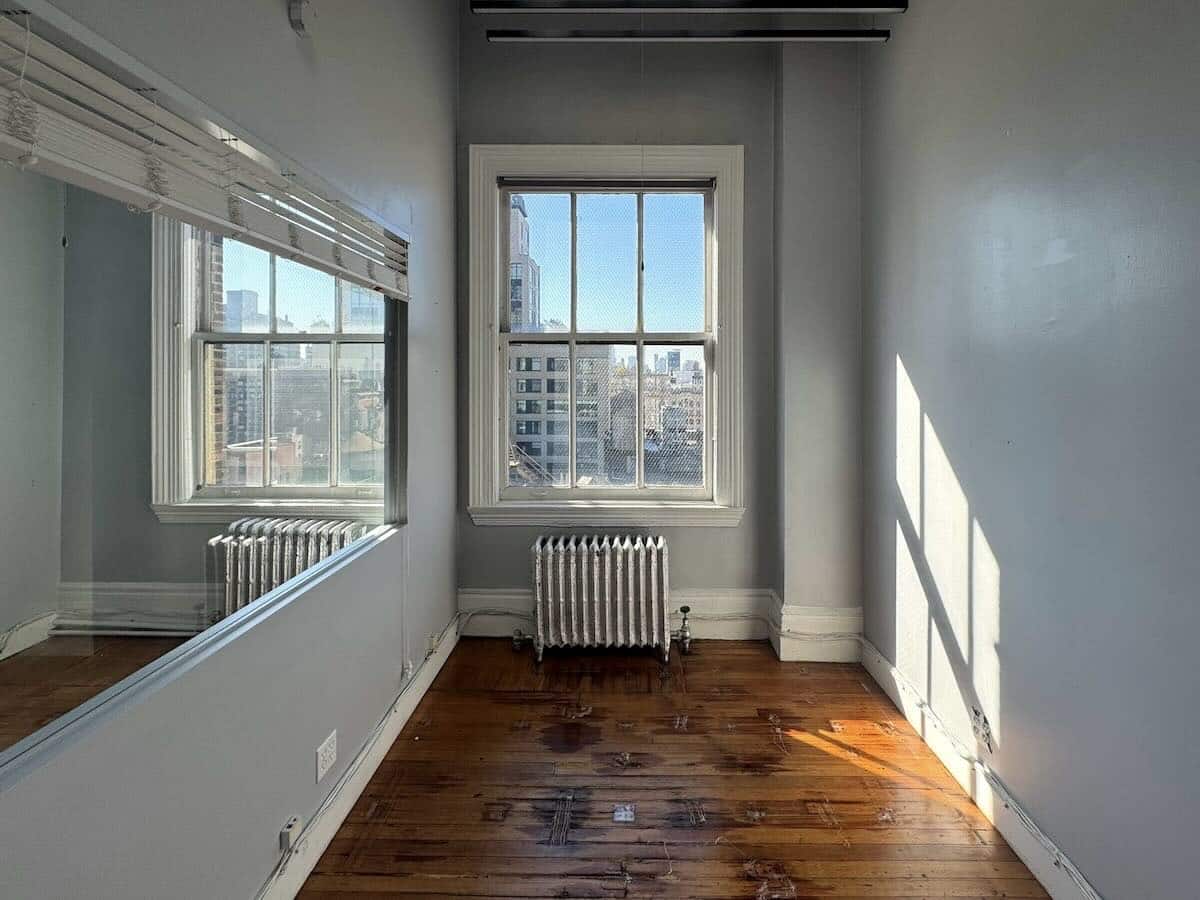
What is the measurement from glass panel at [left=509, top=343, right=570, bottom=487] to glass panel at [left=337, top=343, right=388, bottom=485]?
48.3 inches

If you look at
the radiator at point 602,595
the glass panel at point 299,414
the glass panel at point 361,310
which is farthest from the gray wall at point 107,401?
the radiator at point 602,595

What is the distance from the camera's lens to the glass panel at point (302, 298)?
6.46ft

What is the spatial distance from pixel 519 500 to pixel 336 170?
6.98 ft

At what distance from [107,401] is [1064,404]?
7.37ft

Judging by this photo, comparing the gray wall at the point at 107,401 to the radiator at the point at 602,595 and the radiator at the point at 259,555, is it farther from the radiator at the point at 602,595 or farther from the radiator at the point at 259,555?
the radiator at the point at 602,595

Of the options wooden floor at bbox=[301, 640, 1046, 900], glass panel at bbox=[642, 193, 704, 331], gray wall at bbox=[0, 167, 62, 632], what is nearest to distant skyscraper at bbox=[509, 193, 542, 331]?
glass panel at bbox=[642, 193, 704, 331]

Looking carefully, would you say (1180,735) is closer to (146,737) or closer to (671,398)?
(146,737)

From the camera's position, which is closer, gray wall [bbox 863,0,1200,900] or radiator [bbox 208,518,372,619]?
gray wall [bbox 863,0,1200,900]

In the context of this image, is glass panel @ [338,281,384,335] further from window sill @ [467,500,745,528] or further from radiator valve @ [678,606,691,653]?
radiator valve @ [678,606,691,653]

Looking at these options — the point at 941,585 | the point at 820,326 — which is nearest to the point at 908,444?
the point at 941,585

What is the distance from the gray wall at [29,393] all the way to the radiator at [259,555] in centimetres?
47

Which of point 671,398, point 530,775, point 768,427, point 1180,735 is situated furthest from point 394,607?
point 1180,735

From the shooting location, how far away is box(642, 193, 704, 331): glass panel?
3.90 meters

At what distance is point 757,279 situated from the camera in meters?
3.82
